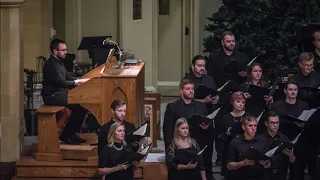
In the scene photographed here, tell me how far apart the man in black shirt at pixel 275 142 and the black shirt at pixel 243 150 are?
115mm

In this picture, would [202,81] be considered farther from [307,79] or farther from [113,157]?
[113,157]

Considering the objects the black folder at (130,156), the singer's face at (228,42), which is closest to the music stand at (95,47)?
the singer's face at (228,42)

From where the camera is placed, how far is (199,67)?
11977 mm

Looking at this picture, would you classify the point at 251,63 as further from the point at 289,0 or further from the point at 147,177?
the point at 289,0

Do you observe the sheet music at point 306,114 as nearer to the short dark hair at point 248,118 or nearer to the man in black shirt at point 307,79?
the man in black shirt at point 307,79

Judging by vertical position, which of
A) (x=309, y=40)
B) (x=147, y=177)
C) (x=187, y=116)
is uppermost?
(x=309, y=40)

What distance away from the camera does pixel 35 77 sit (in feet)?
51.2

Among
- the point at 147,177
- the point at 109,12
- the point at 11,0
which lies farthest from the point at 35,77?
the point at 147,177

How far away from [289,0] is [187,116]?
192 inches

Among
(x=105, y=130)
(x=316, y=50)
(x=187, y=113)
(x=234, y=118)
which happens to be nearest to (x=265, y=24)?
(x=316, y=50)

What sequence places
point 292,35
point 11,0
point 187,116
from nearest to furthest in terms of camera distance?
point 187,116
point 11,0
point 292,35

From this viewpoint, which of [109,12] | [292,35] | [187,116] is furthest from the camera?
[109,12]

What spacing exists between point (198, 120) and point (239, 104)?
1.79 feet

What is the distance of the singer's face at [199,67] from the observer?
39.2 feet
